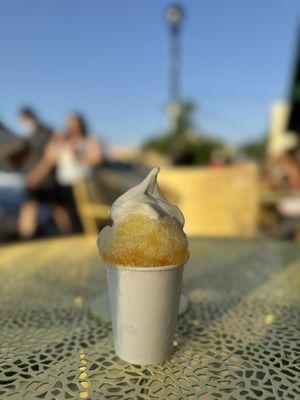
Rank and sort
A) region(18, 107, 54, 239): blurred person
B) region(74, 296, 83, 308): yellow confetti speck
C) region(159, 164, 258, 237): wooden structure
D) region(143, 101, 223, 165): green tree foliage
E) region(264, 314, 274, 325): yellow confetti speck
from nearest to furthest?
region(264, 314, 274, 325): yellow confetti speck
region(74, 296, 83, 308): yellow confetti speck
region(159, 164, 258, 237): wooden structure
region(18, 107, 54, 239): blurred person
region(143, 101, 223, 165): green tree foliage

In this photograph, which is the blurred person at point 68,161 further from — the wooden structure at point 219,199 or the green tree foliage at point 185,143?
the green tree foliage at point 185,143

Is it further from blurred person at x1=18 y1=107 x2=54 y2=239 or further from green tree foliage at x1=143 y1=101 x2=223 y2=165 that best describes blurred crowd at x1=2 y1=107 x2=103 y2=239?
green tree foliage at x1=143 y1=101 x2=223 y2=165

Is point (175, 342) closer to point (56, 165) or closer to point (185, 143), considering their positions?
point (56, 165)

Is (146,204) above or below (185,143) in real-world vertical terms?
above

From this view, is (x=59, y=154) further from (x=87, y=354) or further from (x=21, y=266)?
(x=87, y=354)

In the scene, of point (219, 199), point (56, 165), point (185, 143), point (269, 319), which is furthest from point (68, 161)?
point (185, 143)

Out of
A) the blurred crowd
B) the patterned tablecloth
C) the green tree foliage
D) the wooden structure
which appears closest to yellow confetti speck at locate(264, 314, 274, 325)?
the patterned tablecloth
